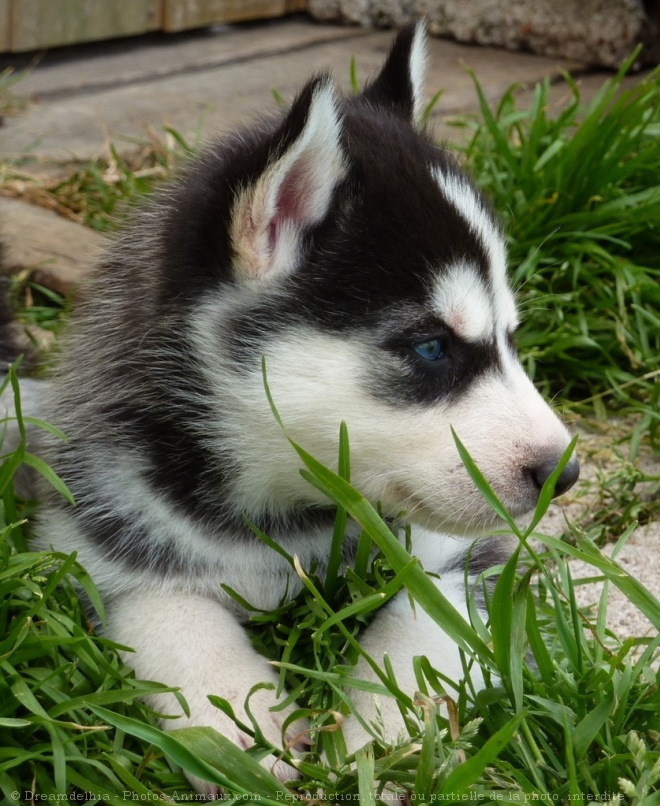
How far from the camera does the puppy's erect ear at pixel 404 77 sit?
3418 millimetres

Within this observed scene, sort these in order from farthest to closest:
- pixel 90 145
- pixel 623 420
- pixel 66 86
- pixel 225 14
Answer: pixel 225 14 → pixel 66 86 → pixel 90 145 → pixel 623 420

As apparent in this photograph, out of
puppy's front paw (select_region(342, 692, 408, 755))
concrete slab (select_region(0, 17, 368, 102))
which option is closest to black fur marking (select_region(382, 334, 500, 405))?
puppy's front paw (select_region(342, 692, 408, 755))

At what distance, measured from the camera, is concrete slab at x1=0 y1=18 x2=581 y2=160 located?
21.7ft

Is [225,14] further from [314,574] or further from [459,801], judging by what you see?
[459,801]

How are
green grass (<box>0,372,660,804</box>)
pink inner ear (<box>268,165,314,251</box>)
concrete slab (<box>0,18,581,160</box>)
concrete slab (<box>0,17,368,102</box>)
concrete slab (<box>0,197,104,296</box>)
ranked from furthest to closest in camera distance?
1. concrete slab (<box>0,17,368,102</box>)
2. concrete slab (<box>0,18,581,160</box>)
3. concrete slab (<box>0,197,104,296</box>)
4. pink inner ear (<box>268,165,314,251</box>)
5. green grass (<box>0,372,660,804</box>)

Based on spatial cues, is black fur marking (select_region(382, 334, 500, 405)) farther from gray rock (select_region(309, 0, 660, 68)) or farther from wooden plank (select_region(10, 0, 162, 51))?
wooden plank (select_region(10, 0, 162, 51))

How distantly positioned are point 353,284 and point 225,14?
20.5 feet

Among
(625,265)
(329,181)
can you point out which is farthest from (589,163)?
(329,181)

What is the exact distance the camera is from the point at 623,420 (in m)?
4.50

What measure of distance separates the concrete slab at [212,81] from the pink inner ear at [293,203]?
3.54 meters

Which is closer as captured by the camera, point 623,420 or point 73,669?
point 73,669

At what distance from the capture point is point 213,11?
327 inches

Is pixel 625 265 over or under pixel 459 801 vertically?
over

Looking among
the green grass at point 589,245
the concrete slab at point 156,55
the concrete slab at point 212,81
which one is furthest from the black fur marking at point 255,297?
the concrete slab at point 156,55
